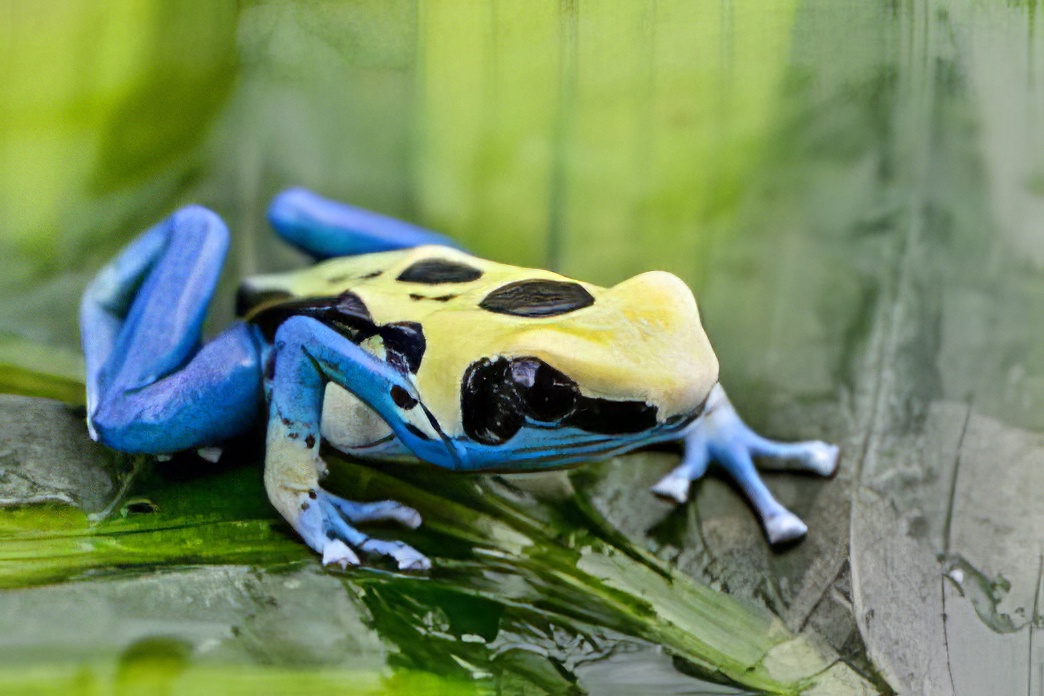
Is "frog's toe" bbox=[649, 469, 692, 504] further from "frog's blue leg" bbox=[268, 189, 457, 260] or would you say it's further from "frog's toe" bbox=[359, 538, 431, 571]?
"frog's blue leg" bbox=[268, 189, 457, 260]

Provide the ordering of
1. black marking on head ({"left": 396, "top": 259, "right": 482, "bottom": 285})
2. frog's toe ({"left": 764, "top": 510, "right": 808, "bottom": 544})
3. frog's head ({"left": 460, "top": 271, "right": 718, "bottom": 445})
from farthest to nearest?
1. frog's toe ({"left": 764, "top": 510, "right": 808, "bottom": 544})
2. black marking on head ({"left": 396, "top": 259, "right": 482, "bottom": 285})
3. frog's head ({"left": 460, "top": 271, "right": 718, "bottom": 445})

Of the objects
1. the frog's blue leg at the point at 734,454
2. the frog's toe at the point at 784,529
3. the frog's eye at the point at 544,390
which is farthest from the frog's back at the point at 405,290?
the frog's toe at the point at 784,529

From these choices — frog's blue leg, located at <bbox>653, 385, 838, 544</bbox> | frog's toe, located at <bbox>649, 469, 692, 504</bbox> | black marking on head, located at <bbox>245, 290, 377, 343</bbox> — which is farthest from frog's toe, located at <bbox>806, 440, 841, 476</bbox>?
black marking on head, located at <bbox>245, 290, 377, 343</bbox>

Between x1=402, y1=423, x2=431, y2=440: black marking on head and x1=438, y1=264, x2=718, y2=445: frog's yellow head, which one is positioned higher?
x1=438, y1=264, x2=718, y2=445: frog's yellow head

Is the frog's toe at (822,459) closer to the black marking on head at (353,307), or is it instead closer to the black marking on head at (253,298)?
the black marking on head at (353,307)

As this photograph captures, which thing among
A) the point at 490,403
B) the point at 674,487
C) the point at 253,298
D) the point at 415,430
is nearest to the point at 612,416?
the point at 490,403

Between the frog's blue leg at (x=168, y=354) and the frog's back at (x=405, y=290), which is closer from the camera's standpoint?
the frog's back at (x=405, y=290)
